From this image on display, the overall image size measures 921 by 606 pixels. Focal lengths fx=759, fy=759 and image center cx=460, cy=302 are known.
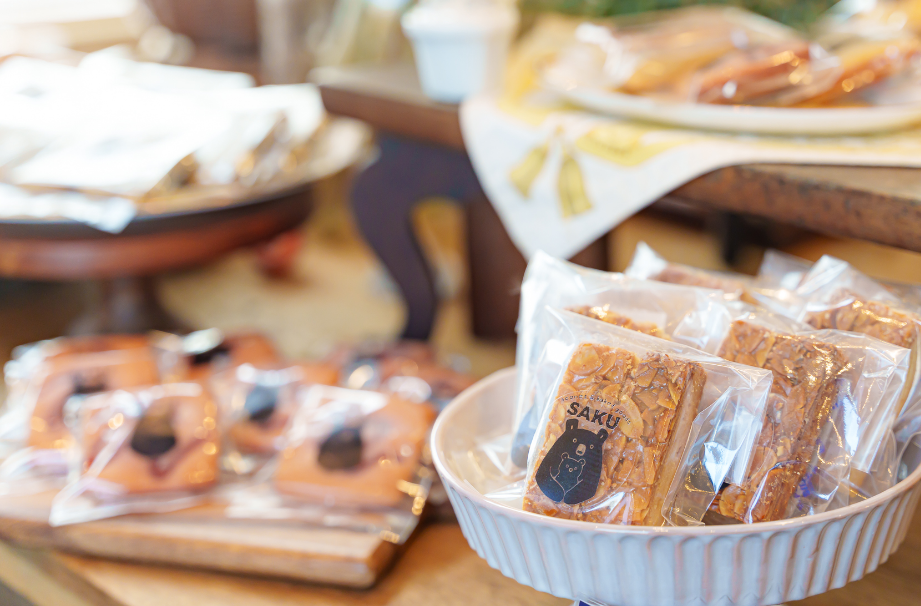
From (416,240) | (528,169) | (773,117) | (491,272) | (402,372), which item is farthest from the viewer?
(491,272)

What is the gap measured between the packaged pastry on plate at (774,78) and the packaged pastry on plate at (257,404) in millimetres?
490

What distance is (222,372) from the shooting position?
0.88 m

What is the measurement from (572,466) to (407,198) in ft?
1.94

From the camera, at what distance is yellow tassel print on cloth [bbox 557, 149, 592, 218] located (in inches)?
27.4

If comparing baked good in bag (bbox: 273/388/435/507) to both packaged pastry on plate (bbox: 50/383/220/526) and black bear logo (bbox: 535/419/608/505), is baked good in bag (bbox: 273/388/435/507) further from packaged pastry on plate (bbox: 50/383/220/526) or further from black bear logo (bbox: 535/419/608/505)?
black bear logo (bbox: 535/419/608/505)

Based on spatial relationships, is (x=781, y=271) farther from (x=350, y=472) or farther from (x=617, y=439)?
(x=350, y=472)

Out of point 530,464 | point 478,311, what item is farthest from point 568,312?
point 478,311

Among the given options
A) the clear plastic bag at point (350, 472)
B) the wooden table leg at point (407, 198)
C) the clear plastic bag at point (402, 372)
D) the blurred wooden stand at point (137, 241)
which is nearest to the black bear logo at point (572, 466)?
the clear plastic bag at point (350, 472)

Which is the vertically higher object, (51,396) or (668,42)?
(668,42)

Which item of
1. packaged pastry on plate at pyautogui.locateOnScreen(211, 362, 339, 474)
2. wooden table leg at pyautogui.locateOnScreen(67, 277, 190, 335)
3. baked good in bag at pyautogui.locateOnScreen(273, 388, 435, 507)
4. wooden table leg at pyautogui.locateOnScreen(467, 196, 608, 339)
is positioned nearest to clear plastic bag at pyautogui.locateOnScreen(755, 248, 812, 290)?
baked good in bag at pyautogui.locateOnScreen(273, 388, 435, 507)

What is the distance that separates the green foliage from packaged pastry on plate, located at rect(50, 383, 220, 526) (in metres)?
0.71

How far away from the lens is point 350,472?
681 mm

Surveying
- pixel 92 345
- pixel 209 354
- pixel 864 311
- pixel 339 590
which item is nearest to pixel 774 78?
pixel 864 311

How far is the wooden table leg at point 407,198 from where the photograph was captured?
2.86ft
